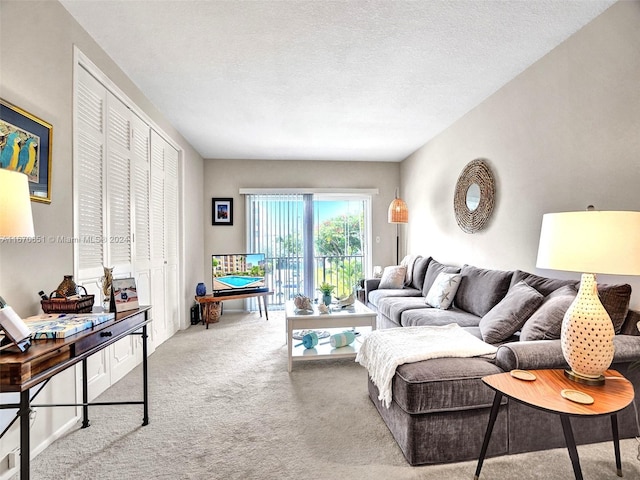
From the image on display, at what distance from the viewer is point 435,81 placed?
312 centimetres

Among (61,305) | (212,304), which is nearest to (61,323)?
(61,305)

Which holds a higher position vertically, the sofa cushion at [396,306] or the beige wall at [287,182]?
the beige wall at [287,182]

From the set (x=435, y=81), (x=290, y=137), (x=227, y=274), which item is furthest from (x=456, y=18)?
(x=227, y=274)

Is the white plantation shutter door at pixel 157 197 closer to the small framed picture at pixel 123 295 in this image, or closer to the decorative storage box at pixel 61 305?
the small framed picture at pixel 123 295

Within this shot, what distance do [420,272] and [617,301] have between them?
2.73 meters

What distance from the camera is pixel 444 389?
5.82ft

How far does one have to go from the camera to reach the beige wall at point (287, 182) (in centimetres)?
588

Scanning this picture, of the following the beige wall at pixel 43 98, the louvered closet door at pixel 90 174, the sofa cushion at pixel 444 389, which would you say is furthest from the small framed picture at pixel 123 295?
the sofa cushion at pixel 444 389

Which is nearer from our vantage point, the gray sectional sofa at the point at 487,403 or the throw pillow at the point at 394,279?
the gray sectional sofa at the point at 487,403

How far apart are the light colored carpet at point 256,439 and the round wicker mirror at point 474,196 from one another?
2020mm

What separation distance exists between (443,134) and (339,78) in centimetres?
206

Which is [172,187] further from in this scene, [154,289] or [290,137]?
[290,137]

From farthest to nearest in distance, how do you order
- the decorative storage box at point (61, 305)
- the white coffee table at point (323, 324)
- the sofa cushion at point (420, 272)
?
the sofa cushion at point (420, 272) < the white coffee table at point (323, 324) < the decorative storage box at point (61, 305)

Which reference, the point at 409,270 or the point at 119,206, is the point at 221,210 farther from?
the point at 409,270
